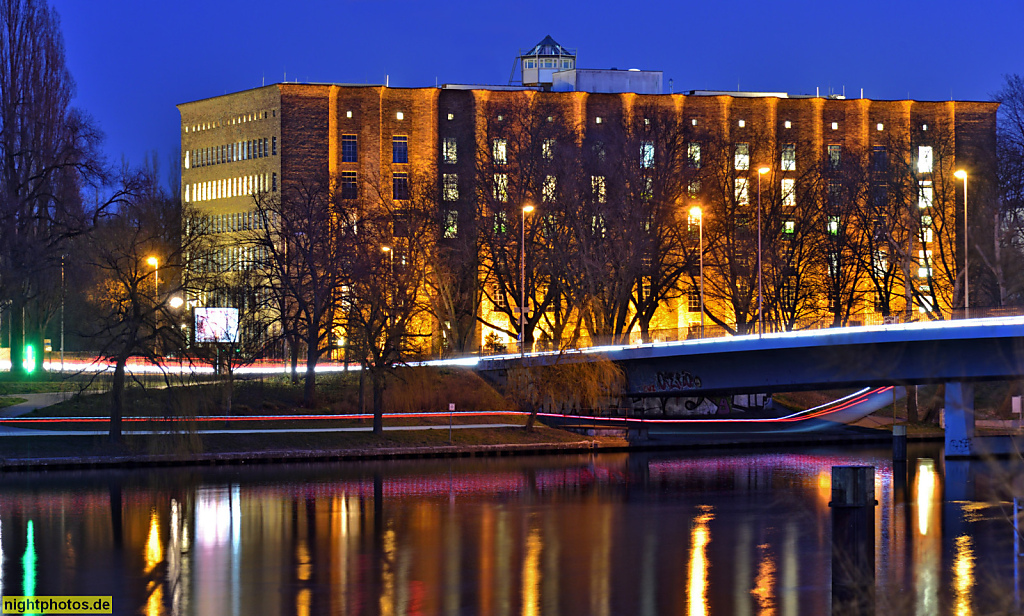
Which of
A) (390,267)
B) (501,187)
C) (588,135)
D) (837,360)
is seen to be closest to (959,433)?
(837,360)

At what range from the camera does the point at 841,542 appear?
72.0 ft

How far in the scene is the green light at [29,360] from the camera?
6706 centimetres

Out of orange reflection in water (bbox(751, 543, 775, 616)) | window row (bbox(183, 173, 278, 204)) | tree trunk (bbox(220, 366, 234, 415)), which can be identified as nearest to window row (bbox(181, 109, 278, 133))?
window row (bbox(183, 173, 278, 204))

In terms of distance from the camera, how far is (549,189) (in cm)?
8100

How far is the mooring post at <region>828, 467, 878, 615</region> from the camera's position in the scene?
21.7 metres

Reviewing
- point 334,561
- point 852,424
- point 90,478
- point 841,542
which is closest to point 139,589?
point 334,561

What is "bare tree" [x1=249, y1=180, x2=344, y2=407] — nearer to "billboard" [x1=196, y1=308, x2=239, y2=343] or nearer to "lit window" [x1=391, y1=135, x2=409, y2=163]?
"billboard" [x1=196, y1=308, x2=239, y2=343]

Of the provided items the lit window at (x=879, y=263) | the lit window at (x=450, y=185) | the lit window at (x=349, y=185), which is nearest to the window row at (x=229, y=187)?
the lit window at (x=349, y=185)

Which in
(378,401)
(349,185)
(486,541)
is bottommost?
(486,541)

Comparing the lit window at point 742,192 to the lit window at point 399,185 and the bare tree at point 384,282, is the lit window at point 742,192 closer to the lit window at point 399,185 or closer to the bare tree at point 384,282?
the bare tree at point 384,282

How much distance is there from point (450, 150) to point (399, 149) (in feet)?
14.5

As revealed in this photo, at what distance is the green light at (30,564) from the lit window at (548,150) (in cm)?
5139

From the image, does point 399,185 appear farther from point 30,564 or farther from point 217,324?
point 30,564

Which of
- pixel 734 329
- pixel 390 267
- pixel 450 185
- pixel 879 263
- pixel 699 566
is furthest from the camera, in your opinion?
pixel 450 185
